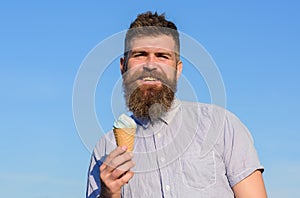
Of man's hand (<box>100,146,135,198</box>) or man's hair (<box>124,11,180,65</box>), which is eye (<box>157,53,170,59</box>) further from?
man's hand (<box>100,146,135,198</box>)

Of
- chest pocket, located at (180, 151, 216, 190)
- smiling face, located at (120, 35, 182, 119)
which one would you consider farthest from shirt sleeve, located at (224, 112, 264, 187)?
smiling face, located at (120, 35, 182, 119)

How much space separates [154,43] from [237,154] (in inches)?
66.3

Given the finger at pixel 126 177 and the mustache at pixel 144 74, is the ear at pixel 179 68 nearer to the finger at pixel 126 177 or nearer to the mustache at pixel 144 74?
the mustache at pixel 144 74

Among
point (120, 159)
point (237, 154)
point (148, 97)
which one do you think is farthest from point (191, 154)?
point (120, 159)

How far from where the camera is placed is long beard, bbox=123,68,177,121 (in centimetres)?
842

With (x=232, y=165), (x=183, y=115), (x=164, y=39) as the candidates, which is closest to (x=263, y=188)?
(x=232, y=165)

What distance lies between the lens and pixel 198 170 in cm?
855

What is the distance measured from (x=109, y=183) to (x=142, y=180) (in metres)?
1.02

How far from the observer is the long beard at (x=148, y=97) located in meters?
8.42

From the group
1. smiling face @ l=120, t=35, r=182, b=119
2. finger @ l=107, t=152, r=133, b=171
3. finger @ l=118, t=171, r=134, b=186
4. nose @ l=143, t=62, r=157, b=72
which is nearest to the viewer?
finger @ l=107, t=152, r=133, b=171

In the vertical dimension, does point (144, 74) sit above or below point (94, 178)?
above

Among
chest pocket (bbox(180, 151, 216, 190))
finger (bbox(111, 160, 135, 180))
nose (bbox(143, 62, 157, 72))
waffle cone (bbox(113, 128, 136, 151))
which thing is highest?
nose (bbox(143, 62, 157, 72))

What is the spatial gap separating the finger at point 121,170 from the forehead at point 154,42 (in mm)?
1609

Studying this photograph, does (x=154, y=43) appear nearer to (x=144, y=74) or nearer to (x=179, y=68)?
(x=144, y=74)
